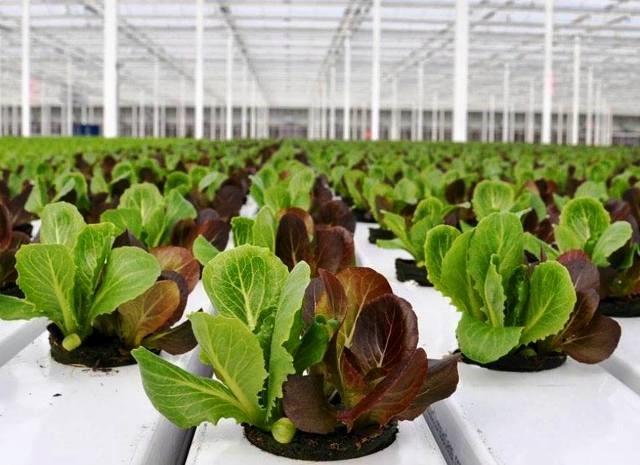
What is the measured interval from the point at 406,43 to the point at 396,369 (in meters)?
31.2

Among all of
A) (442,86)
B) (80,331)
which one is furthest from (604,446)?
(442,86)

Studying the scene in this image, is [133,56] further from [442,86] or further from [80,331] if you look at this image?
[80,331]

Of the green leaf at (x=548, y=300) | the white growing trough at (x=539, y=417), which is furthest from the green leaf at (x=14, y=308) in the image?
the green leaf at (x=548, y=300)

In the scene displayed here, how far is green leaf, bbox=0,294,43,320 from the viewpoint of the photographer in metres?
1.45

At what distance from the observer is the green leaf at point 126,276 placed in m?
1.36

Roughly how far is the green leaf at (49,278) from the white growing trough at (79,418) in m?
0.12

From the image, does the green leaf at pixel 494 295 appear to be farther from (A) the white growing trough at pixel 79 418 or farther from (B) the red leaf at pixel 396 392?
(A) the white growing trough at pixel 79 418

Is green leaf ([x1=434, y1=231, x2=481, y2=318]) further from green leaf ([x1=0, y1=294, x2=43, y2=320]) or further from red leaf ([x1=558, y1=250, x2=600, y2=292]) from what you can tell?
green leaf ([x1=0, y1=294, x2=43, y2=320])

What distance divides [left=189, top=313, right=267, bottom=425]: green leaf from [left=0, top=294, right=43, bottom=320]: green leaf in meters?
0.52

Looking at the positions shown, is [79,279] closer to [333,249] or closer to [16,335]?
[16,335]

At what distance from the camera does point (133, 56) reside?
36094 millimetres

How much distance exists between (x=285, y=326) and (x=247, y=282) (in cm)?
12

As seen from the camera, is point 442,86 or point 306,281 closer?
point 306,281

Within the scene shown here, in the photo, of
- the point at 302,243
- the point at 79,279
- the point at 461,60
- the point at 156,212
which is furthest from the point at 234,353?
the point at 461,60
